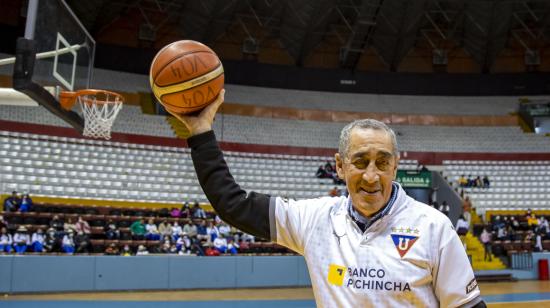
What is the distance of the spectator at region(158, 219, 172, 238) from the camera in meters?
13.8

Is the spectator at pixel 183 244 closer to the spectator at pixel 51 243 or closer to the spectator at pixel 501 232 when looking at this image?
the spectator at pixel 51 243

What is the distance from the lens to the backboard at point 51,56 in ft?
19.8

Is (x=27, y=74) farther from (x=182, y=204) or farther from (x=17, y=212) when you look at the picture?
(x=182, y=204)

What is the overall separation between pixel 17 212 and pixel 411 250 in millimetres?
13492

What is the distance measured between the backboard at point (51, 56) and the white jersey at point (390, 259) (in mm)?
5295

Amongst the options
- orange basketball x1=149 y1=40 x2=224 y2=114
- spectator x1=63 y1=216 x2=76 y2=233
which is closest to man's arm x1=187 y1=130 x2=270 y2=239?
orange basketball x1=149 y1=40 x2=224 y2=114

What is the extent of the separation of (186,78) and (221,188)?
500 mm

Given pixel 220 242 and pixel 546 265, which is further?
pixel 546 265

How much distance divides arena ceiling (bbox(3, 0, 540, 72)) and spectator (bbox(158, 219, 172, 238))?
992cm

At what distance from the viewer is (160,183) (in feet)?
57.1

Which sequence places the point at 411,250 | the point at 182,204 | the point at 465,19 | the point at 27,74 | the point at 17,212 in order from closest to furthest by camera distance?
the point at 411,250, the point at 27,74, the point at 17,212, the point at 182,204, the point at 465,19

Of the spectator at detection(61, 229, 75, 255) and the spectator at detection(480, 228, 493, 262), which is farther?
the spectator at detection(480, 228, 493, 262)

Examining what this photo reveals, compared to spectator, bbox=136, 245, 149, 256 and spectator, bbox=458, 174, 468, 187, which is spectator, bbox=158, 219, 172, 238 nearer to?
spectator, bbox=136, 245, 149, 256

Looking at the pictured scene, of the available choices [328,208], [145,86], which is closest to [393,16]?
[145,86]
